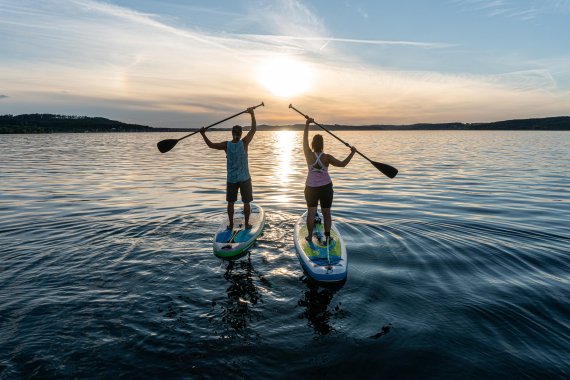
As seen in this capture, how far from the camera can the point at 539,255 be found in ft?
29.6

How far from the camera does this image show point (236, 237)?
9.38m

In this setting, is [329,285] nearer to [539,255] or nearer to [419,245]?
[419,245]

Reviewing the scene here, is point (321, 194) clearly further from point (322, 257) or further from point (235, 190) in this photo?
point (235, 190)

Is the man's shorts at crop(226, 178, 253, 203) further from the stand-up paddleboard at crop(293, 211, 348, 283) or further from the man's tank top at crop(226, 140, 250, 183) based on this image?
the stand-up paddleboard at crop(293, 211, 348, 283)

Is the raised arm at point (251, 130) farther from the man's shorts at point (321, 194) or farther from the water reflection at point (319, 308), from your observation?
the water reflection at point (319, 308)

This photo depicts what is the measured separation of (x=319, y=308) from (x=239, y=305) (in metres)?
1.41

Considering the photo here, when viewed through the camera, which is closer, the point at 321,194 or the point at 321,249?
the point at 321,249

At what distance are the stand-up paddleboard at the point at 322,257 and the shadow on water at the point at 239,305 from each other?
1144 millimetres

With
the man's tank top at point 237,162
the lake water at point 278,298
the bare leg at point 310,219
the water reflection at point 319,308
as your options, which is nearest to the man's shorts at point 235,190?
the man's tank top at point 237,162

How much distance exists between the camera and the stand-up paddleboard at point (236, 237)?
28.2 ft

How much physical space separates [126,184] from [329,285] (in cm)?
1690

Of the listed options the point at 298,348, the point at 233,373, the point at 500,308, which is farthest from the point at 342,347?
the point at 500,308

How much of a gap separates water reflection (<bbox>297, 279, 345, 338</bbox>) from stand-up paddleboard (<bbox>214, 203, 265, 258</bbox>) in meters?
2.20

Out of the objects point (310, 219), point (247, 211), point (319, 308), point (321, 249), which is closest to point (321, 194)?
point (310, 219)
